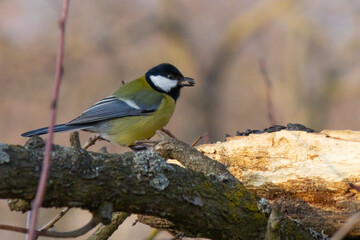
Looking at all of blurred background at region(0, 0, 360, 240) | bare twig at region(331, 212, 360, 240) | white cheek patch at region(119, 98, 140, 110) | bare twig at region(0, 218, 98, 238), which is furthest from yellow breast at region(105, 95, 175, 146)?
blurred background at region(0, 0, 360, 240)

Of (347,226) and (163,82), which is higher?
(163,82)

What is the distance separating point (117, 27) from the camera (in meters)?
11.0

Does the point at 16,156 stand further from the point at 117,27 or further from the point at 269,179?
the point at 117,27

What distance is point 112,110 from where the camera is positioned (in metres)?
4.03

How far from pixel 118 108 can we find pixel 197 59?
8173 mm

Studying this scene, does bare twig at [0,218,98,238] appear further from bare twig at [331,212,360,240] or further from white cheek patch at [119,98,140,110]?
white cheek patch at [119,98,140,110]

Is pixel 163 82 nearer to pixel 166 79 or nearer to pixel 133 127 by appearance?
pixel 166 79

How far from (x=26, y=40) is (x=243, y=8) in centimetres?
516

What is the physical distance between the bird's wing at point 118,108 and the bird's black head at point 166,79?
0.24 m

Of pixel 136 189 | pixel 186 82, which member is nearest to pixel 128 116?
pixel 186 82

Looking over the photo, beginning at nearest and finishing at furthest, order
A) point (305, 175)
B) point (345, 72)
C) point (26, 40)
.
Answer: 1. point (305, 175)
2. point (345, 72)
3. point (26, 40)

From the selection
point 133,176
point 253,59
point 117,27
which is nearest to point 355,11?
point 253,59

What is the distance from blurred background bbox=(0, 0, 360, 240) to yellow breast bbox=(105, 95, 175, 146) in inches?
147

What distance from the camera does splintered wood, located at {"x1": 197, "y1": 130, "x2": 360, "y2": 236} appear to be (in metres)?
2.48
